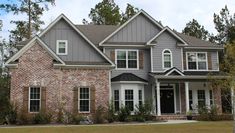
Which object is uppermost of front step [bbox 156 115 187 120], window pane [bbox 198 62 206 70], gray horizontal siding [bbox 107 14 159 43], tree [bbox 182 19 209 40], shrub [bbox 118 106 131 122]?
tree [bbox 182 19 209 40]

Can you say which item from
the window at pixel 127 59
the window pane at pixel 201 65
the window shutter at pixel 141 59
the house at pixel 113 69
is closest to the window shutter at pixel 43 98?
the house at pixel 113 69

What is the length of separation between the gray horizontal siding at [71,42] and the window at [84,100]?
2.57m

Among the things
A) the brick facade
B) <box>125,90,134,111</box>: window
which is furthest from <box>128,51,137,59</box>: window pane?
the brick facade

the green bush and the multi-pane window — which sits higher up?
the multi-pane window

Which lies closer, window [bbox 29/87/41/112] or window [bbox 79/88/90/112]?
window [bbox 29/87/41/112]

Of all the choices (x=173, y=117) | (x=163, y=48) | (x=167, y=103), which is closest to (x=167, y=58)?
(x=163, y=48)

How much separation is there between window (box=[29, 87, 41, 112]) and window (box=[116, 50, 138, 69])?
7803 millimetres

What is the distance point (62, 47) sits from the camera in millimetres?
30094

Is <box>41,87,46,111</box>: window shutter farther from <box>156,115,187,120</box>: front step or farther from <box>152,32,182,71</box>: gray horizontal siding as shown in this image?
<box>152,32,182,71</box>: gray horizontal siding

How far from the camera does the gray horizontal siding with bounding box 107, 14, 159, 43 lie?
32.4m

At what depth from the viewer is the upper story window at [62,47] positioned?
98.4ft

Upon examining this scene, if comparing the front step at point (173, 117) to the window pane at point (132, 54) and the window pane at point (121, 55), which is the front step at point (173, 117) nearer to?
the window pane at point (132, 54)

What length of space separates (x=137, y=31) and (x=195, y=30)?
26528mm

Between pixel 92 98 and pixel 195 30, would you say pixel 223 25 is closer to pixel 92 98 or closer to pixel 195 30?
pixel 195 30
